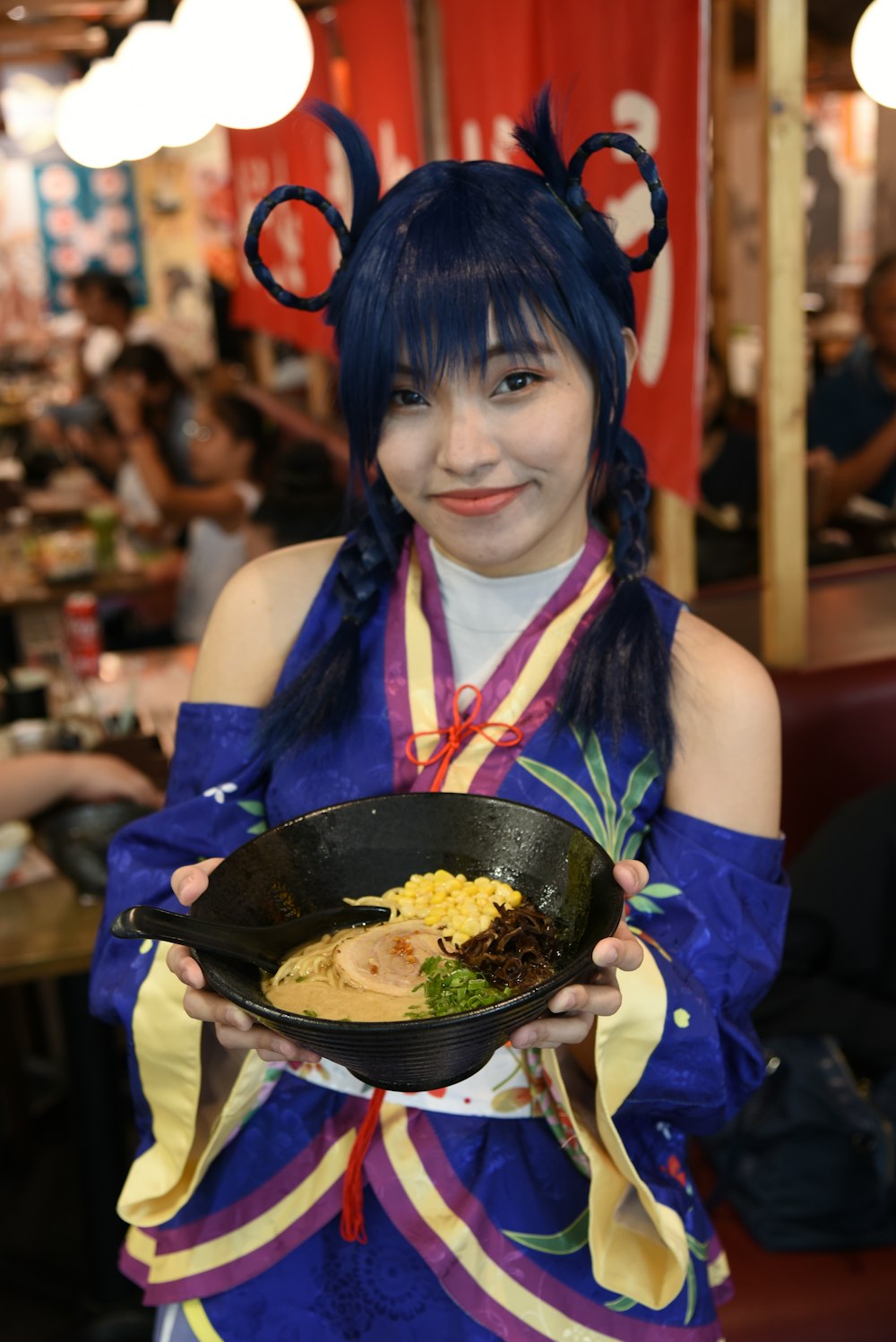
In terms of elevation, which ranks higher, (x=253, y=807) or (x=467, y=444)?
(x=467, y=444)

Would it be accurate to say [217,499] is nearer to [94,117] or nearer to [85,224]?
[94,117]

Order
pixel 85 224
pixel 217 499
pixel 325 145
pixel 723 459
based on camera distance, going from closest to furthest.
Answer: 1. pixel 217 499
2. pixel 723 459
3. pixel 325 145
4. pixel 85 224

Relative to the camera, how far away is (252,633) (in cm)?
169

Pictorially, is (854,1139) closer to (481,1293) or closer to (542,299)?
(481,1293)

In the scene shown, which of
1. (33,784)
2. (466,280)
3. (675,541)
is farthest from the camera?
(675,541)

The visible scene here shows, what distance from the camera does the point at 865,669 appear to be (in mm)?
2750

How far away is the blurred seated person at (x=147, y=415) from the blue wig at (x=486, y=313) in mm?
4798

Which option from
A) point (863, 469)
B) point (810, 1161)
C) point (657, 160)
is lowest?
point (810, 1161)

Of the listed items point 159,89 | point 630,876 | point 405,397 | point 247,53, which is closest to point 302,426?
point 159,89

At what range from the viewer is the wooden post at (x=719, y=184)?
629 cm

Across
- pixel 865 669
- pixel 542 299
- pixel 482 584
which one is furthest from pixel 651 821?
pixel 865 669

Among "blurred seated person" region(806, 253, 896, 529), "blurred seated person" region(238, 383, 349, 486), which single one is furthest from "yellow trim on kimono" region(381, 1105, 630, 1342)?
"blurred seated person" region(806, 253, 896, 529)

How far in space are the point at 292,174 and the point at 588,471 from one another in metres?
5.65

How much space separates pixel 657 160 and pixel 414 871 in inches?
75.9
